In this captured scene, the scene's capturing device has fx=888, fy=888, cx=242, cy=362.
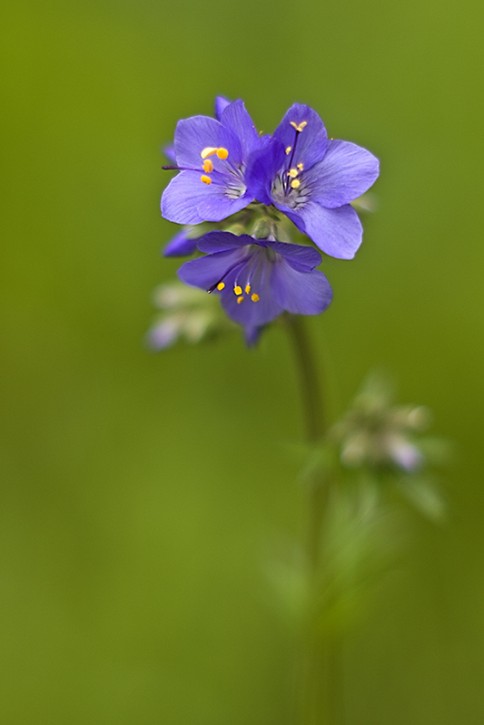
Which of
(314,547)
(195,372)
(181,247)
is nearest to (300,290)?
(181,247)

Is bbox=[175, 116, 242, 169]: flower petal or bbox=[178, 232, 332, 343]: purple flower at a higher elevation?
bbox=[175, 116, 242, 169]: flower petal

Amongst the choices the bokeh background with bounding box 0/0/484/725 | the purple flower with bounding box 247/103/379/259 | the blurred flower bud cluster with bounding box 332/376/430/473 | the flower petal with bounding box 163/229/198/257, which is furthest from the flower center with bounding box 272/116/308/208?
the bokeh background with bounding box 0/0/484/725

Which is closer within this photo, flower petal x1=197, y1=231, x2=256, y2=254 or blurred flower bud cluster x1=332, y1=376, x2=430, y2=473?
flower petal x1=197, y1=231, x2=256, y2=254

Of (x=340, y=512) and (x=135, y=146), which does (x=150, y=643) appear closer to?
(x=340, y=512)

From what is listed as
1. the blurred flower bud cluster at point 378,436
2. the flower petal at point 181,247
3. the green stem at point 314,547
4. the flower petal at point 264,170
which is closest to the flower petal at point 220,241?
the flower petal at point 264,170

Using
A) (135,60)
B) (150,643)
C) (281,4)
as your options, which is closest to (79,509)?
(150,643)

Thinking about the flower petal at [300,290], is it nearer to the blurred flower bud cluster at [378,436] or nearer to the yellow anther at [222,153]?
the yellow anther at [222,153]

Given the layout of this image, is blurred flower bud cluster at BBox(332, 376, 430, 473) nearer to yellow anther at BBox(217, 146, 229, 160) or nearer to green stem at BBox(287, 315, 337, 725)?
green stem at BBox(287, 315, 337, 725)
